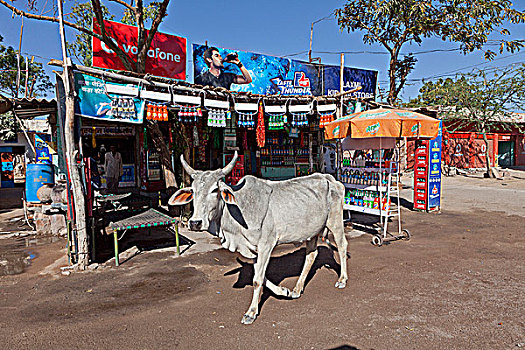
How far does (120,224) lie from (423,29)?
49.0 ft

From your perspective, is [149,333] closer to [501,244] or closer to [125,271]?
[125,271]

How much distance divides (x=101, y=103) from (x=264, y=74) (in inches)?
290

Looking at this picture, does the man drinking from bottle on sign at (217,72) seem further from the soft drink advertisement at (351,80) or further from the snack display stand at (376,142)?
the snack display stand at (376,142)

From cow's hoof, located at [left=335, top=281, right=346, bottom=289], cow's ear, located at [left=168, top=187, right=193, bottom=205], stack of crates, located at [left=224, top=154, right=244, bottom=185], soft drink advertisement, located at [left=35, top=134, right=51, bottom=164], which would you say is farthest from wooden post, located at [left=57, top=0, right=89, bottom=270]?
soft drink advertisement, located at [left=35, top=134, right=51, bottom=164]

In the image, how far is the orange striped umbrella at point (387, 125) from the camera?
614 cm

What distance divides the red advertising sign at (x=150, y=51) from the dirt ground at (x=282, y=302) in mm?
5086

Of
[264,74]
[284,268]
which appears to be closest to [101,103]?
[284,268]

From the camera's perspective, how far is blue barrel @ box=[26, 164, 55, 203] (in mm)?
8734

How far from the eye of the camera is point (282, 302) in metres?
4.18

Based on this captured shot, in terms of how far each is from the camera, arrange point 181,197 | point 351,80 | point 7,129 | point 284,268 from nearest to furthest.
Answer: point 181,197
point 284,268
point 351,80
point 7,129

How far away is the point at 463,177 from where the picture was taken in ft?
67.7

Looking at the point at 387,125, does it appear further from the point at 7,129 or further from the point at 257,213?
the point at 7,129

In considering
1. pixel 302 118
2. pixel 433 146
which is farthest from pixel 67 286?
pixel 433 146

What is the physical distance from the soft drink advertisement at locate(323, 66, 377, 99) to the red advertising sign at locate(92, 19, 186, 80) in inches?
235
